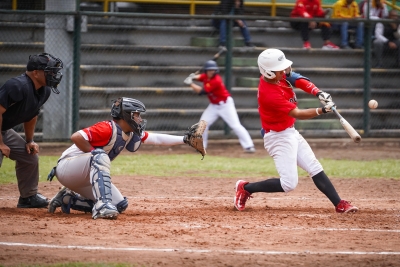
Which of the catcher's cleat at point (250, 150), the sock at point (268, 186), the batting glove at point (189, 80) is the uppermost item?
the batting glove at point (189, 80)

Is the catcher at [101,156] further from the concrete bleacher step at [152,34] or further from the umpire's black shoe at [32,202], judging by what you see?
the concrete bleacher step at [152,34]

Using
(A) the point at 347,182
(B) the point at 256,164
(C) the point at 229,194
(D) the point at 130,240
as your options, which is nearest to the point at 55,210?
(D) the point at 130,240

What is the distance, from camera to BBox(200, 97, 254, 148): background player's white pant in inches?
578

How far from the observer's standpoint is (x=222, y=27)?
1634cm

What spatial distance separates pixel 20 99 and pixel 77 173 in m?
0.99

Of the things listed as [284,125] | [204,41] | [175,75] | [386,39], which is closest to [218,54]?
[204,41]

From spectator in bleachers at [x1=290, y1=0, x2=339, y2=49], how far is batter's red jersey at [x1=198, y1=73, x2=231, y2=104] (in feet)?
11.2

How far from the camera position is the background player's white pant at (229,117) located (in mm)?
14688

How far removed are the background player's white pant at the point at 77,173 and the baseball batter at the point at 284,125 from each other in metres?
1.78

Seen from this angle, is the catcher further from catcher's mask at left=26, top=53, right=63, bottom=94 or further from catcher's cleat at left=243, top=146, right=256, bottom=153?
catcher's cleat at left=243, top=146, right=256, bottom=153

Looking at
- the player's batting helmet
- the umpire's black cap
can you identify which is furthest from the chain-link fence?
the player's batting helmet

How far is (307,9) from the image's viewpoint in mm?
17281

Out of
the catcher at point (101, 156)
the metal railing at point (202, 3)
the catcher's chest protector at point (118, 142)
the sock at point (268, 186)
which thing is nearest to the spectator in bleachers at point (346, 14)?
the metal railing at point (202, 3)

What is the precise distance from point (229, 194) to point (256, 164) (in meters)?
3.48
